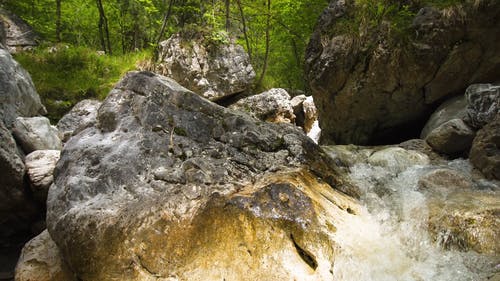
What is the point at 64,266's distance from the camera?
4.04m

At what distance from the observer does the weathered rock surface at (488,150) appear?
191 inches

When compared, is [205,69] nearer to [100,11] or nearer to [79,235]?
[100,11]

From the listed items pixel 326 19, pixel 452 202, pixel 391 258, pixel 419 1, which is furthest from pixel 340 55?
pixel 391 258

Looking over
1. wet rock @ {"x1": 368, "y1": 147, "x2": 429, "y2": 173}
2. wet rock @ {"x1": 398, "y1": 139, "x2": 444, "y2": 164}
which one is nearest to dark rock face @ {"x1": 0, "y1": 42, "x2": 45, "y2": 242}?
wet rock @ {"x1": 368, "y1": 147, "x2": 429, "y2": 173}

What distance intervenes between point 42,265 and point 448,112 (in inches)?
297

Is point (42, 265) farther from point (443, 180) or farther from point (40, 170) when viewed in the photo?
point (443, 180)

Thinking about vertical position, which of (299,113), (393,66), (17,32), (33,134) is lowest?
(299,113)

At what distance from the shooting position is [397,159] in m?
5.98

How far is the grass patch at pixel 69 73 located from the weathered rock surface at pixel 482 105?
10310mm

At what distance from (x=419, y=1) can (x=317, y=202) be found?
5.80 metres

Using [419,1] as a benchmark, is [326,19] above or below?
below

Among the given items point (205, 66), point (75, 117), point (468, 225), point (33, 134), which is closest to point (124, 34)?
point (205, 66)

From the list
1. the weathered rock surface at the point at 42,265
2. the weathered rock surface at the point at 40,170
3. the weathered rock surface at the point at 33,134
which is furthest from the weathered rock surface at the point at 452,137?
the weathered rock surface at the point at 33,134

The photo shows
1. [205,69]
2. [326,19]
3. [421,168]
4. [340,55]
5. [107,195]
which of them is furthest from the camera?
[205,69]
